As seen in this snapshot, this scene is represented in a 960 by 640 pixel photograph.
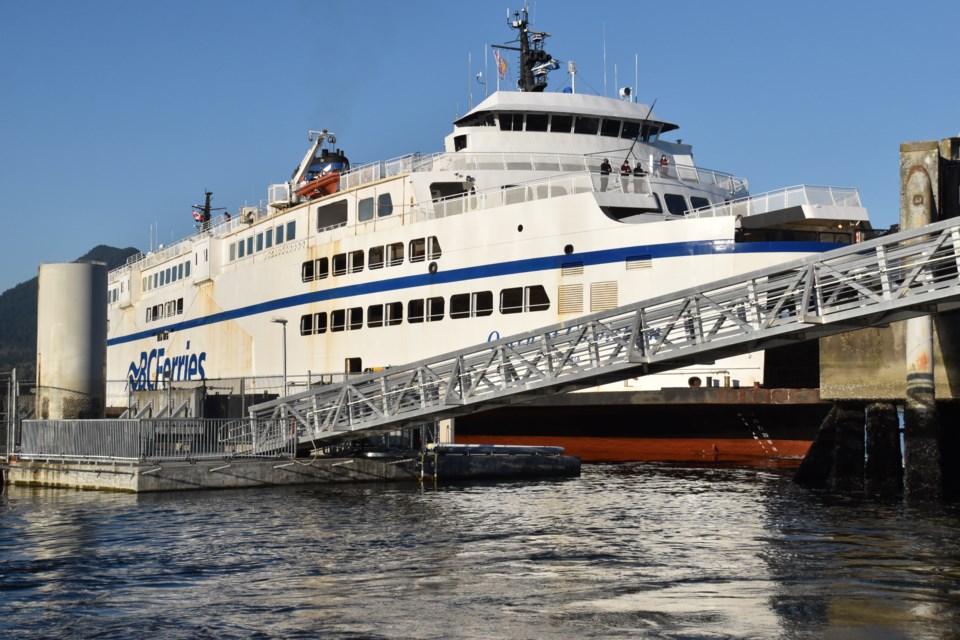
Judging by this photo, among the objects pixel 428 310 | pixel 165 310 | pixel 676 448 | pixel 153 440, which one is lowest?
pixel 676 448

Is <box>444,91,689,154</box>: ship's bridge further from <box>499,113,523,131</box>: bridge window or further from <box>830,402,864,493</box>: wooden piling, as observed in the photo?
<box>830,402,864,493</box>: wooden piling

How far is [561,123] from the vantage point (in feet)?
123

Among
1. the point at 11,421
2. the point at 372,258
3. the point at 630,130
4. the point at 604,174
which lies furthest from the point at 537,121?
the point at 11,421

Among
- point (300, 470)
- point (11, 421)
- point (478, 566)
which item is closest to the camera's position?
point (478, 566)

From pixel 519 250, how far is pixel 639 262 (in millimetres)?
3864

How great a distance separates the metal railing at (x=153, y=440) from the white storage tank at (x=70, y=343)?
0.94 m

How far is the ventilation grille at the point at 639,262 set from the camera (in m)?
29.3

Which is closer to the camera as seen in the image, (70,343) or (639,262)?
(70,343)

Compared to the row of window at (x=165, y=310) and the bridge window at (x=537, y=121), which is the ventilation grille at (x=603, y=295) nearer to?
the bridge window at (x=537, y=121)

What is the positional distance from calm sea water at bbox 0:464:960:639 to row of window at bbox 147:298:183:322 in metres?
29.1

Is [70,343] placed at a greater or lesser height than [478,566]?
greater

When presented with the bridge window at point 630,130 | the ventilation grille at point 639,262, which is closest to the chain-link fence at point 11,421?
the ventilation grille at point 639,262

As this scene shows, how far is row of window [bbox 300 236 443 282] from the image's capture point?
3412 cm

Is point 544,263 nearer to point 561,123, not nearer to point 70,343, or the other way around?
point 561,123
